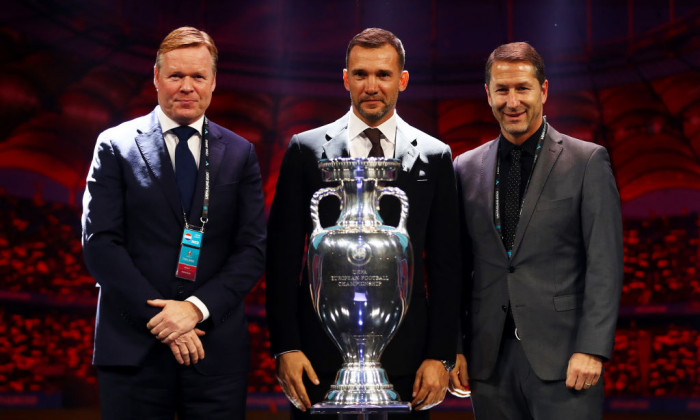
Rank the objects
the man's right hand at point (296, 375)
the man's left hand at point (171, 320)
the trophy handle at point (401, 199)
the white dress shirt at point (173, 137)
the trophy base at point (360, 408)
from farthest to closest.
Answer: the white dress shirt at point (173, 137)
the man's right hand at point (296, 375)
the man's left hand at point (171, 320)
the trophy handle at point (401, 199)
the trophy base at point (360, 408)

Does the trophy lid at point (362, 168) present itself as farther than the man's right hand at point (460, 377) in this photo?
No

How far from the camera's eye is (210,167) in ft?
7.62

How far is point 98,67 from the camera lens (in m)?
4.99

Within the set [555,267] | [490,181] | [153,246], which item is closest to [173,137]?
[153,246]

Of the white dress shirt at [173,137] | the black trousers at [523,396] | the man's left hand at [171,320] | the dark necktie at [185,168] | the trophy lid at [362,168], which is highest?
the white dress shirt at [173,137]

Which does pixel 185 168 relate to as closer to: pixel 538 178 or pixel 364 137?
pixel 364 137

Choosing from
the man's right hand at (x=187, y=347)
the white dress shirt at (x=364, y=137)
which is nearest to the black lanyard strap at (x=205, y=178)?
the man's right hand at (x=187, y=347)

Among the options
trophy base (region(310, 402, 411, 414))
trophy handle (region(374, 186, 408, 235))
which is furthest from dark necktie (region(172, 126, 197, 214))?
trophy base (region(310, 402, 411, 414))

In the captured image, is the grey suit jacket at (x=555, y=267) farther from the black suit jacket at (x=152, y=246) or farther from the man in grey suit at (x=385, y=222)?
the black suit jacket at (x=152, y=246)

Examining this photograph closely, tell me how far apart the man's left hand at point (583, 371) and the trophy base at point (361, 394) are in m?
0.60

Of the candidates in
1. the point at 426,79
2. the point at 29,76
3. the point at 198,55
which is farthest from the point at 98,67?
the point at 198,55

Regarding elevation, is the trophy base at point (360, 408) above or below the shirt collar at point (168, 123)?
below

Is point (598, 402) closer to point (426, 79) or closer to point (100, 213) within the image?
point (100, 213)

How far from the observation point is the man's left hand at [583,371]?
2268 mm
